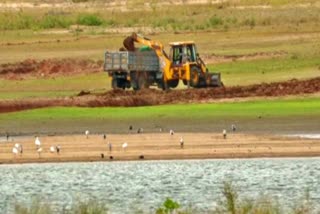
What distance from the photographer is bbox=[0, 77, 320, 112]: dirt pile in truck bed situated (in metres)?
39.5

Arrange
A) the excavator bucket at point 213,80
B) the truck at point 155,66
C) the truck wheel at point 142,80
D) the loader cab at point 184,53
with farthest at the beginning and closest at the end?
the truck wheel at point 142,80 < the loader cab at point 184,53 < the truck at point 155,66 < the excavator bucket at point 213,80

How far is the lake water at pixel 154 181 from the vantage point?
904 inches

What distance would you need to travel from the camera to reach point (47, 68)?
5141 centimetres

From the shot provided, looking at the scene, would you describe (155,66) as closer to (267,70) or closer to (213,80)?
(213,80)

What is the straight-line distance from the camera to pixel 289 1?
249 ft

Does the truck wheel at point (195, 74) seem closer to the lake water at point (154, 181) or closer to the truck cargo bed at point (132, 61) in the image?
the truck cargo bed at point (132, 61)

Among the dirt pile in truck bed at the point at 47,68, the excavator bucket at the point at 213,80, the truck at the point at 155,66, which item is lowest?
the excavator bucket at the point at 213,80

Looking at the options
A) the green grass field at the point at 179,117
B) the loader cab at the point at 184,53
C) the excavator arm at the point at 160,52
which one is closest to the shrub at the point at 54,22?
the excavator arm at the point at 160,52

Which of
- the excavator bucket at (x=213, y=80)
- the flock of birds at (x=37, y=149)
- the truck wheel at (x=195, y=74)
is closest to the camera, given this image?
the flock of birds at (x=37, y=149)

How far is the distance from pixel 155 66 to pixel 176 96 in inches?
174

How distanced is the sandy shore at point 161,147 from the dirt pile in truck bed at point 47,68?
18.0 meters

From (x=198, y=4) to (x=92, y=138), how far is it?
50280 millimetres

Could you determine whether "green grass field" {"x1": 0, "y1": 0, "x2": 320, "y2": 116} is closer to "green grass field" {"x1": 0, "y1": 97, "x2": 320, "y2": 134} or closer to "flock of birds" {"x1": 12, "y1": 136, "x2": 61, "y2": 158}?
"green grass field" {"x1": 0, "y1": 97, "x2": 320, "y2": 134}

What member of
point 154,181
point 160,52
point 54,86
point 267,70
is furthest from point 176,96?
point 154,181
